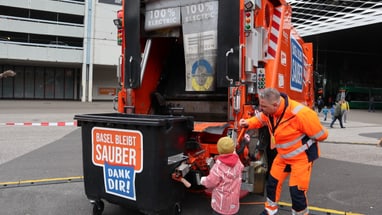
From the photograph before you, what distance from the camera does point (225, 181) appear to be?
10.6 ft

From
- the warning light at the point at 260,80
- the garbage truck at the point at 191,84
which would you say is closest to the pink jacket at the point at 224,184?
the garbage truck at the point at 191,84

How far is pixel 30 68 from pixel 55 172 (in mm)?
30803

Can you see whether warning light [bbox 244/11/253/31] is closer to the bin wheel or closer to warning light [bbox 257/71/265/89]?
warning light [bbox 257/71/265/89]

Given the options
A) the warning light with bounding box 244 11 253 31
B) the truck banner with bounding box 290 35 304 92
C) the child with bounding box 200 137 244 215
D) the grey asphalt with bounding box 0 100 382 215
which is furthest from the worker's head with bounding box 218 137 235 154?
the truck banner with bounding box 290 35 304 92

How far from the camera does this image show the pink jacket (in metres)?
3.25

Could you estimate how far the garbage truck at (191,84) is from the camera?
3.58m

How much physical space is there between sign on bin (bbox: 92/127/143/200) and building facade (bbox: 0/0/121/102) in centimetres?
2985

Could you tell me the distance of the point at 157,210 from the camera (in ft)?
11.3

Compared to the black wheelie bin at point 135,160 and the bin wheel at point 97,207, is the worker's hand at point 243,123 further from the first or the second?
the bin wheel at point 97,207

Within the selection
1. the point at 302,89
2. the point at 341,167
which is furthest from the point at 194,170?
the point at 341,167

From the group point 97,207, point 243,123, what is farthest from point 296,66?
point 97,207

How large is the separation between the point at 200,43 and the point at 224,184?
82.9 inches

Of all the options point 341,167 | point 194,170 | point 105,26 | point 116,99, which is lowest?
point 341,167

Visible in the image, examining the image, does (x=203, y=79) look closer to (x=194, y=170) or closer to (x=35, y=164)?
(x=194, y=170)
